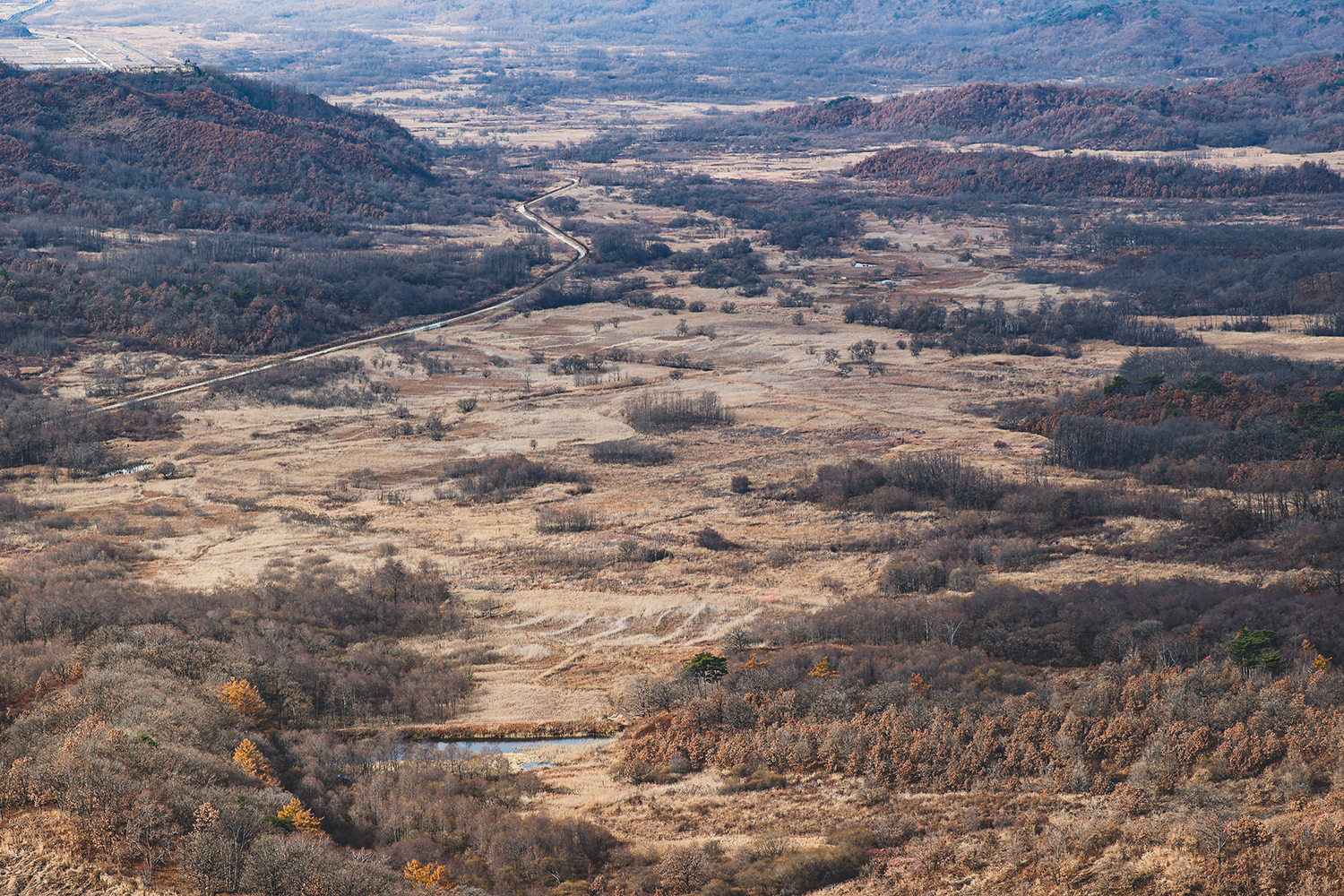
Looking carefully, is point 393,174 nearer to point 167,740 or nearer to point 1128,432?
point 1128,432

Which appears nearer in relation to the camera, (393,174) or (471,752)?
(471,752)

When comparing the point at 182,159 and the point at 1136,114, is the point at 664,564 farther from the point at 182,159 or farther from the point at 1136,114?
the point at 1136,114

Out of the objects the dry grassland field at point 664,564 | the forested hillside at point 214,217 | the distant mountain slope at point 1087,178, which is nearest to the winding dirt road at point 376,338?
the dry grassland field at point 664,564

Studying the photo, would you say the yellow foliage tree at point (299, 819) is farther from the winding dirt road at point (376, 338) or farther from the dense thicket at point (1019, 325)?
the dense thicket at point (1019, 325)

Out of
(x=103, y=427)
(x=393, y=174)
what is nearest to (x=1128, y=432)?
(x=103, y=427)

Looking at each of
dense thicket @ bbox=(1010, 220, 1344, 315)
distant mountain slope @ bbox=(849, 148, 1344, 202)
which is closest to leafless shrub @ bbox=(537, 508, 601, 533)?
dense thicket @ bbox=(1010, 220, 1344, 315)

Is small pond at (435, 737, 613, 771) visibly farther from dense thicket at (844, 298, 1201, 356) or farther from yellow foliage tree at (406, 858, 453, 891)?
dense thicket at (844, 298, 1201, 356)

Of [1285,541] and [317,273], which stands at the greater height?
[317,273]
